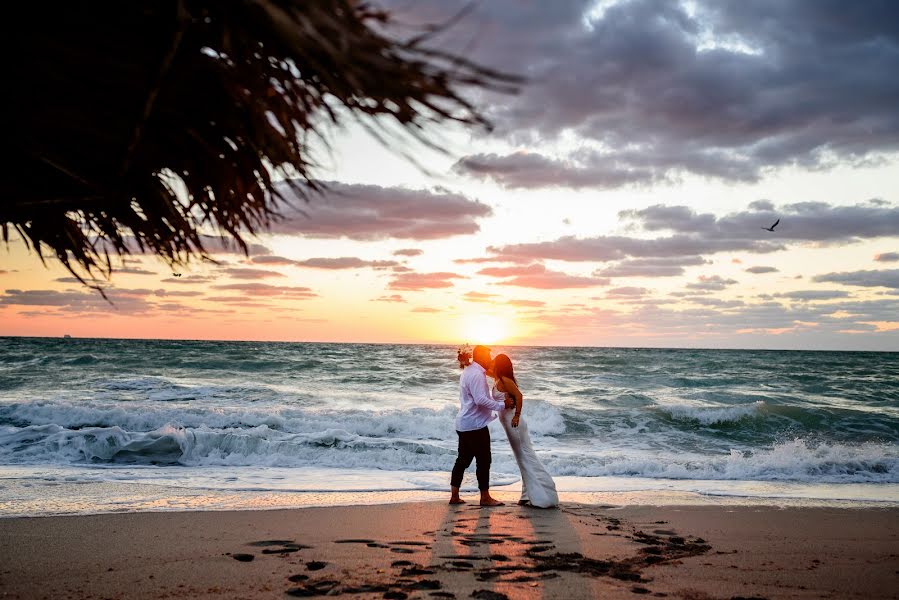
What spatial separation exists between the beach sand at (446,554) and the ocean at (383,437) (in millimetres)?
1199

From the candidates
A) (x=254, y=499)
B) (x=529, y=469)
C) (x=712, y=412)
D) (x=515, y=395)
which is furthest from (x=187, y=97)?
(x=712, y=412)

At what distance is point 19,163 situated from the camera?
2.37 m

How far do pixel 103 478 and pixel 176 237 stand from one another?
7.83m

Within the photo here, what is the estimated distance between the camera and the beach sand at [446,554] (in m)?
4.19

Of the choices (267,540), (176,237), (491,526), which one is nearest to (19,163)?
(176,237)

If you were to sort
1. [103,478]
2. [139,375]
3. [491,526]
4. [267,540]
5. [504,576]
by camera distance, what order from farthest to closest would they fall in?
[139,375] < [103,478] < [491,526] < [267,540] < [504,576]

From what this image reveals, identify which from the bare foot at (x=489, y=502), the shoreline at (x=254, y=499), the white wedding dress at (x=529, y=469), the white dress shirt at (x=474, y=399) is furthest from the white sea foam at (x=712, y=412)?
the white dress shirt at (x=474, y=399)

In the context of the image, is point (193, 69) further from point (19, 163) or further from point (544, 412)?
point (544, 412)

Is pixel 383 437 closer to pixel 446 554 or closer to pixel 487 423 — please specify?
pixel 487 423

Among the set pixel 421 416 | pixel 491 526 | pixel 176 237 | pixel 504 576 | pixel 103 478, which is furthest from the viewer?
pixel 421 416

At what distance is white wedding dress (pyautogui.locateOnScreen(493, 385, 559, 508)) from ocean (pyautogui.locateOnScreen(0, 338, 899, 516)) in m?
1.34

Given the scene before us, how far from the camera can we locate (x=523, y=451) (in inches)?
291

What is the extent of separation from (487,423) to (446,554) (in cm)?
255

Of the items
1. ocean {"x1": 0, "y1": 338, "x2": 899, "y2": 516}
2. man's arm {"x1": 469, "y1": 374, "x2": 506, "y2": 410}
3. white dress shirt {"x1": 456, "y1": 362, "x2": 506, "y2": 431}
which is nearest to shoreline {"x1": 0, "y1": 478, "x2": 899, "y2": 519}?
ocean {"x1": 0, "y1": 338, "x2": 899, "y2": 516}
